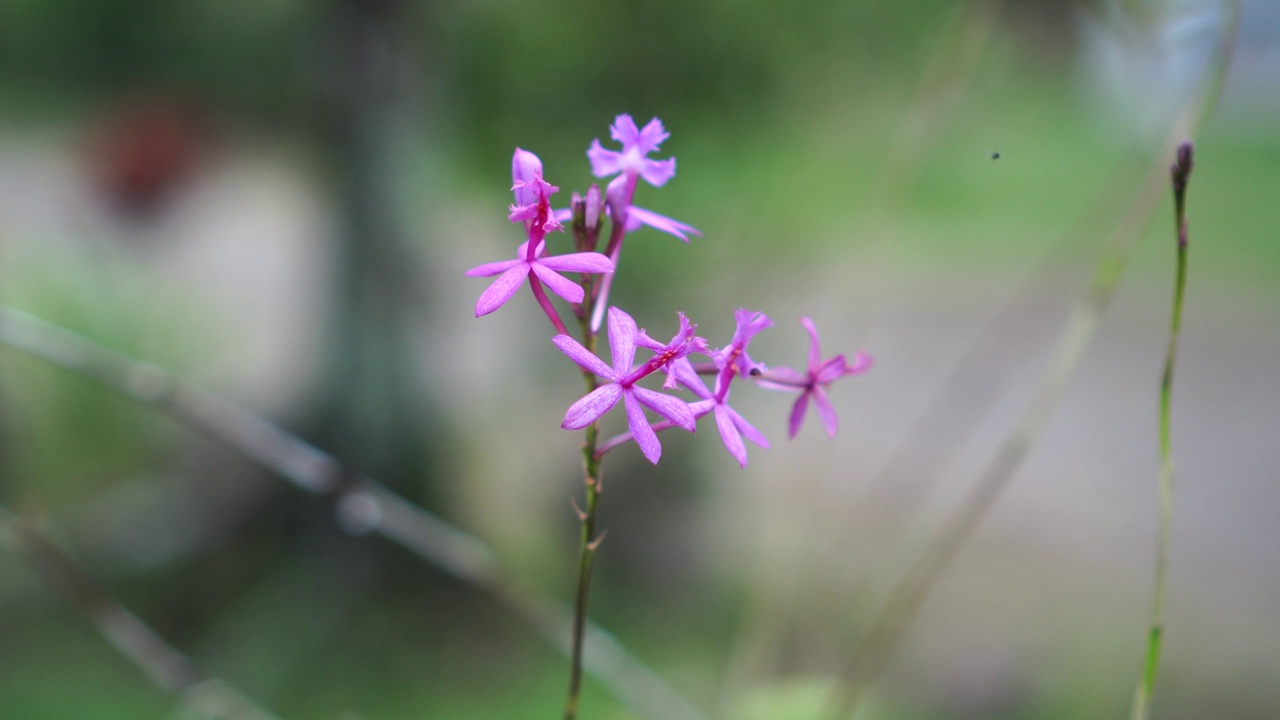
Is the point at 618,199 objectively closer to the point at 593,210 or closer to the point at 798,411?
the point at 593,210

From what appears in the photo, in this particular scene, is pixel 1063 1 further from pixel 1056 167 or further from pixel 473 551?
pixel 1056 167

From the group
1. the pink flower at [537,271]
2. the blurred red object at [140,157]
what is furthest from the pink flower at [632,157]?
the blurred red object at [140,157]

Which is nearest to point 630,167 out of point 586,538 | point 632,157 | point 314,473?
point 632,157

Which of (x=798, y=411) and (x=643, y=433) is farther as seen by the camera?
(x=798, y=411)

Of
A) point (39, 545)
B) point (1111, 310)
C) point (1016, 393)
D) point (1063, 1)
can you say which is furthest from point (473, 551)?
point (1111, 310)

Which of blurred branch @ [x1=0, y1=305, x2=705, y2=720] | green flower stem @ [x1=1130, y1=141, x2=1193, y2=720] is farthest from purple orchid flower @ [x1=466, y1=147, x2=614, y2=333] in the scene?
blurred branch @ [x1=0, y1=305, x2=705, y2=720]

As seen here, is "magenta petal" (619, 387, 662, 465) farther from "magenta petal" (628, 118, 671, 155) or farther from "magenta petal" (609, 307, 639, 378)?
"magenta petal" (628, 118, 671, 155)
